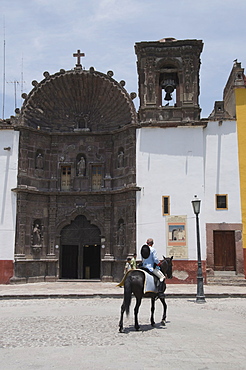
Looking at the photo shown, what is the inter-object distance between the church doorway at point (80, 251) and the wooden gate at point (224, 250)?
20.7 feet

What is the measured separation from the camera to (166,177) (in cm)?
2073

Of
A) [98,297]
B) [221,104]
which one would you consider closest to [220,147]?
[221,104]

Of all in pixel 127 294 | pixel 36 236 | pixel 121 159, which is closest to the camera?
pixel 127 294

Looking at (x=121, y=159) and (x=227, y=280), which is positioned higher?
(x=121, y=159)

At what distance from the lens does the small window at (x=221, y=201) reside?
20.4 metres

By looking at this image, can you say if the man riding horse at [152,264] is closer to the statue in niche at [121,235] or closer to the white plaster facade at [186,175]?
the white plaster facade at [186,175]

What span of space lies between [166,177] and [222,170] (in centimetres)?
283

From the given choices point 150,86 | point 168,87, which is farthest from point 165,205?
point 168,87

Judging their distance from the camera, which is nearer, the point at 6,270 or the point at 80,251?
the point at 6,270

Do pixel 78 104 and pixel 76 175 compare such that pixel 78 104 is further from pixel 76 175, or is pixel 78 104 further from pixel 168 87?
pixel 168 87

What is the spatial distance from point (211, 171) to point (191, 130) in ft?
7.61

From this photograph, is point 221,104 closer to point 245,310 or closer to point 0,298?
point 245,310

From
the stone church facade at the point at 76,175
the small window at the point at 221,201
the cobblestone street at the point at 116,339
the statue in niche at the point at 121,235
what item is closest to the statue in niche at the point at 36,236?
the stone church facade at the point at 76,175

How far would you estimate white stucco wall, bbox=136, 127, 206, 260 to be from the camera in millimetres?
20250
